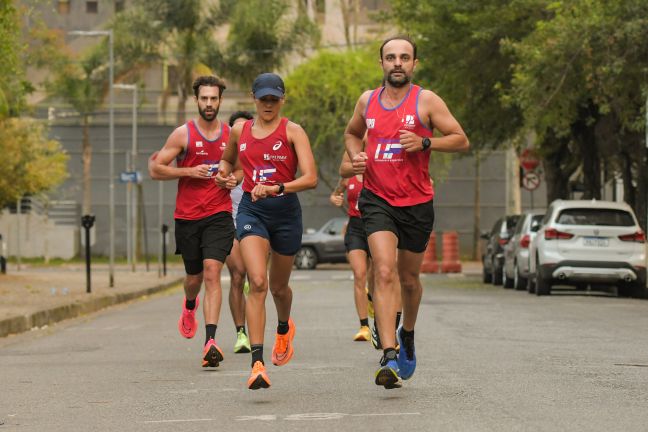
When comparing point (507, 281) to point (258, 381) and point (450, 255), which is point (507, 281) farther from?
point (258, 381)

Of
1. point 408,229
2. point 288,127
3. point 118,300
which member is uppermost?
point 288,127

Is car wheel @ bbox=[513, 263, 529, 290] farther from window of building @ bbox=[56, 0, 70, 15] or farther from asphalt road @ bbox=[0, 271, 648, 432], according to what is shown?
window of building @ bbox=[56, 0, 70, 15]

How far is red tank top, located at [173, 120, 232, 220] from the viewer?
1296 centimetres

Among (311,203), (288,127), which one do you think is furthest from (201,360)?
(311,203)

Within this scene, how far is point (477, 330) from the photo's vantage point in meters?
16.1

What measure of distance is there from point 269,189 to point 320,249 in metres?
35.3

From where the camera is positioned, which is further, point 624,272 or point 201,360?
point 624,272

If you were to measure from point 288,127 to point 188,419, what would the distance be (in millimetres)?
2545

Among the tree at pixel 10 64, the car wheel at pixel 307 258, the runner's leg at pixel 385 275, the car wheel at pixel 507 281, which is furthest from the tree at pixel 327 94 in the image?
the runner's leg at pixel 385 275

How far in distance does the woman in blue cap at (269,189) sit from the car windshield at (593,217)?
1565 centimetres

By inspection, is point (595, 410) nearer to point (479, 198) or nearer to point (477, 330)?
point (477, 330)

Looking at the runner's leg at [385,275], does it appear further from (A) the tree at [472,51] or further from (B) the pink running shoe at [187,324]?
(A) the tree at [472,51]

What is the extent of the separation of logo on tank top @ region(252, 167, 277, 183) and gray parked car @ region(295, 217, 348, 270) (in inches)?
1362

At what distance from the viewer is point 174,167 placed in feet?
42.6
